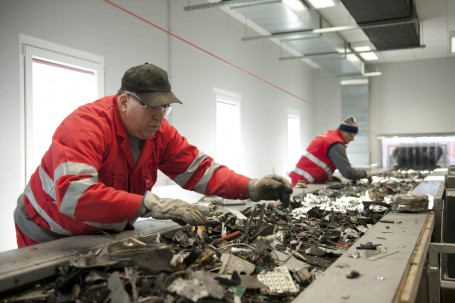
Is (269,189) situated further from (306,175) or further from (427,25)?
(427,25)

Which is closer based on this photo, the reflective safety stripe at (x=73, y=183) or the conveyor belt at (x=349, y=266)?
the conveyor belt at (x=349, y=266)

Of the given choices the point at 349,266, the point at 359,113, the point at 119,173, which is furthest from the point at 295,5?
the point at 359,113

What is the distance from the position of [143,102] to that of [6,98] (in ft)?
6.29

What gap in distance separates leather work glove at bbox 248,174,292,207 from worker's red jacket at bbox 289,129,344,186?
2.32 metres

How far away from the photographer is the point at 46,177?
174 centimetres

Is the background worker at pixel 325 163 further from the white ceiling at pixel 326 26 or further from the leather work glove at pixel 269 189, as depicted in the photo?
the leather work glove at pixel 269 189

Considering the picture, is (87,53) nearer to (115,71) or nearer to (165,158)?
(115,71)

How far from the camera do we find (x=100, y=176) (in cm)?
184

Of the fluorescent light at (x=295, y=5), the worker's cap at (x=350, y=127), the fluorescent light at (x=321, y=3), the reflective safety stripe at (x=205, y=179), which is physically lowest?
the reflective safety stripe at (x=205, y=179)

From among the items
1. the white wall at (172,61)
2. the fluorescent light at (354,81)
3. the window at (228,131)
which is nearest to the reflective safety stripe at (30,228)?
the white wall at (172,61)

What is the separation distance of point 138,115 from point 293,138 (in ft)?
26.1

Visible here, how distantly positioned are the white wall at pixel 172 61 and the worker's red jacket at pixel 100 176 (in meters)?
1.64

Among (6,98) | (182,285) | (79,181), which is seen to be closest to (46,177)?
(79,181)

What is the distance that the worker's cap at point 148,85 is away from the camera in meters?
1.80
